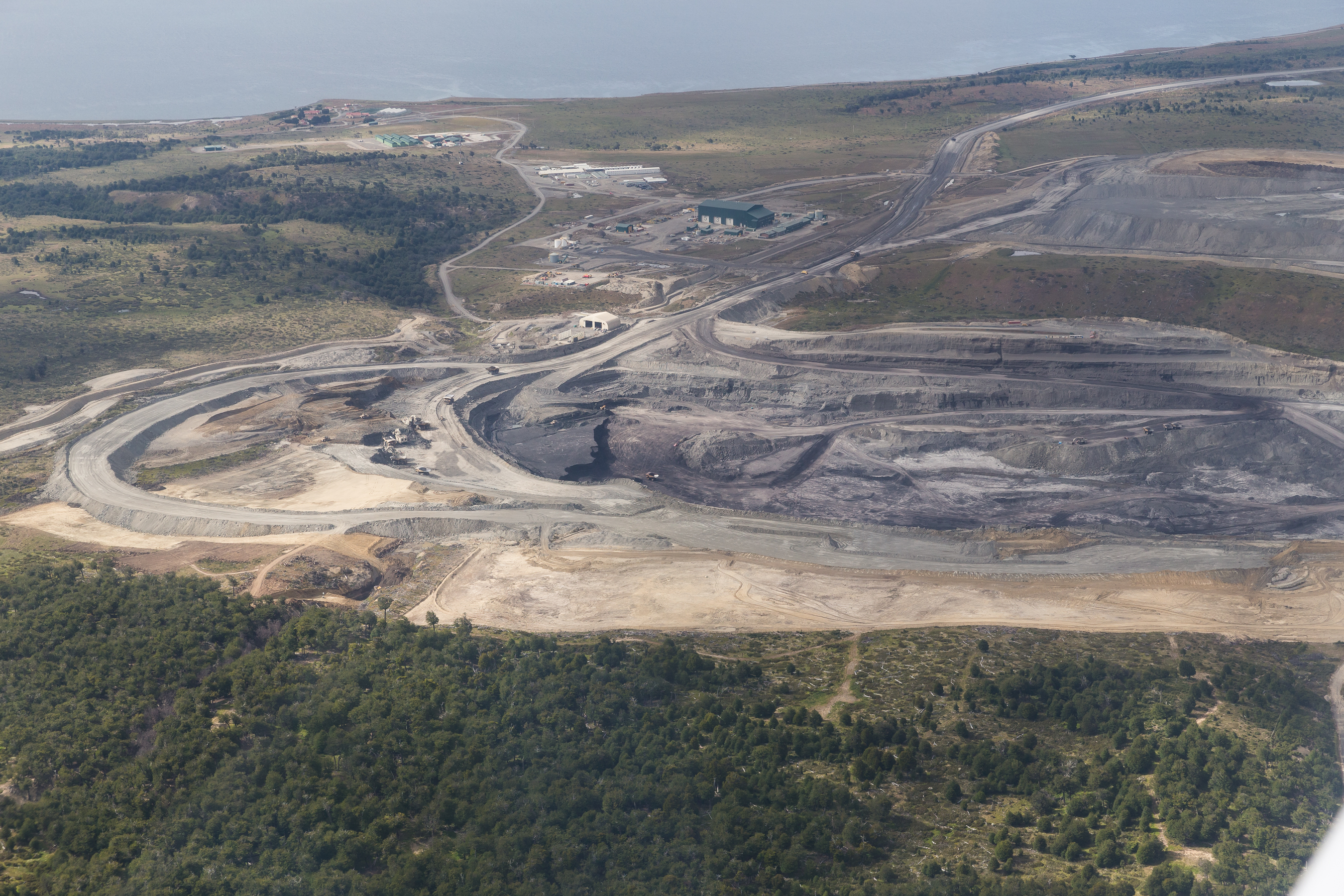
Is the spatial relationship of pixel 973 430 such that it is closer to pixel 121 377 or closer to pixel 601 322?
pixel 601 322

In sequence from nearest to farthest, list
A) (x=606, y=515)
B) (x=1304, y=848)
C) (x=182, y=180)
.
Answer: (x=1304, y=848) → (x=606, y=515) → (x=182, y=180)

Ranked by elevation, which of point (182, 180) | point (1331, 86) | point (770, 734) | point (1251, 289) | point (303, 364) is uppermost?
point (1331, 86)

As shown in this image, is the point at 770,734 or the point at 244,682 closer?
the point at 770,734

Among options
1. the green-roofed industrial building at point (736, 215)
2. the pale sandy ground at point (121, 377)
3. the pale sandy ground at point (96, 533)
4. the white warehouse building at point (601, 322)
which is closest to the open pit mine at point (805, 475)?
the pale sandy ground at point (96, 533)

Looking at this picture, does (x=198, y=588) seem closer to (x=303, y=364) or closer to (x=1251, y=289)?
(x=303, y=364)

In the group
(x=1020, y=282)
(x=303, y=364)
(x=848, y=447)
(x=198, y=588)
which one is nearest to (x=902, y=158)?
(x=1020, y=282)

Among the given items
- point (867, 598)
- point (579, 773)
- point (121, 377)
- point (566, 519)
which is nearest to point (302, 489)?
point (566, 519)

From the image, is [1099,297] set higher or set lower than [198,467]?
higher
